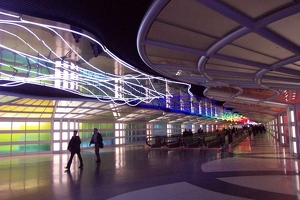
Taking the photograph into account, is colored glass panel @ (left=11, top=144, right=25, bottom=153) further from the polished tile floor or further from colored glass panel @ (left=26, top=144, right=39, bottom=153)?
the polished tile floor

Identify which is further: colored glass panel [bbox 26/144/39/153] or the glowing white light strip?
colored glass panel [bbox 26/144/39/153]

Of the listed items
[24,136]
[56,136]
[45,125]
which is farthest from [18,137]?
[56,136]

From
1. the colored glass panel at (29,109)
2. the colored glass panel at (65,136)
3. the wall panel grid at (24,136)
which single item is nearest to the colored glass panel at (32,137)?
the wall panel grid at (24,136)

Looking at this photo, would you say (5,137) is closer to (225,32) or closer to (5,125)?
(5,125)

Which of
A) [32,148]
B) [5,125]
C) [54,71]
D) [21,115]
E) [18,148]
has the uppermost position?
[54,71]

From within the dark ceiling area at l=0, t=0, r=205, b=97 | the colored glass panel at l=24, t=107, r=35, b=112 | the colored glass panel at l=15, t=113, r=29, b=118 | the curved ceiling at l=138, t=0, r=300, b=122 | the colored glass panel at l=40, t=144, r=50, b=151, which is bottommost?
the colored glass panel at l=40, t=144, r=50, b=151

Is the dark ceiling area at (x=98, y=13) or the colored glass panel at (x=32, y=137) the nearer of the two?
the dark ceiling area at (x=98, y=13)

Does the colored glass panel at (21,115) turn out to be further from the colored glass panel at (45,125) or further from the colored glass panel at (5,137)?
the colored glass panel at (45,125)

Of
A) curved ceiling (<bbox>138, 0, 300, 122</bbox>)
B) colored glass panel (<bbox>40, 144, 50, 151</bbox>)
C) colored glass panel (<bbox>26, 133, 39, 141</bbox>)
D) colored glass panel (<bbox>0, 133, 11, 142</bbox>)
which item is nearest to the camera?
curved ceiling (<bbox>138, 0, 300, 122</bbox>)

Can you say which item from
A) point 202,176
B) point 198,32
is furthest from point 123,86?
point 198,32

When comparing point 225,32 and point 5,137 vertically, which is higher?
point 225,32

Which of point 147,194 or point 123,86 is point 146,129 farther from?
point 147,194

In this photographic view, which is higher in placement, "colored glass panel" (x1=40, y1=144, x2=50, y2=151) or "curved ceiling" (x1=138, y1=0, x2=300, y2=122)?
"curved ceiling" (x1=138, y1=0, x2=300, y2=122)

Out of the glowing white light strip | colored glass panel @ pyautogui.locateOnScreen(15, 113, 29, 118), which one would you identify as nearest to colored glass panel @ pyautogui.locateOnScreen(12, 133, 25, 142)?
colored glass panel @ pyautogui.locateOnScreen(15, 113, 29, 118)
